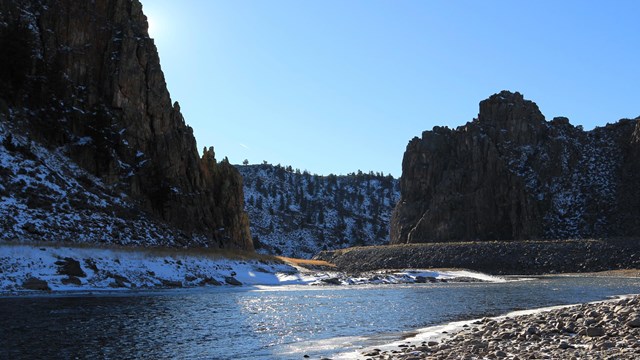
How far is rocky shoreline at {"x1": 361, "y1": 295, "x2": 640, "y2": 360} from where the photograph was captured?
1415cm

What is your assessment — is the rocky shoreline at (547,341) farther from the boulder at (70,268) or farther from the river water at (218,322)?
the boulder at (70,268)

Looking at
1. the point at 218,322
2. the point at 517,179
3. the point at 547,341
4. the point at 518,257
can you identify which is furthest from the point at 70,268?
the point at 517,179

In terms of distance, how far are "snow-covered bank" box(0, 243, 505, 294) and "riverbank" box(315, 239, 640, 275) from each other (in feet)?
102

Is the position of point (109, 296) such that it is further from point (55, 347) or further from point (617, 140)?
point (617, 140)

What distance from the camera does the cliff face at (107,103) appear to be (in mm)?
62875

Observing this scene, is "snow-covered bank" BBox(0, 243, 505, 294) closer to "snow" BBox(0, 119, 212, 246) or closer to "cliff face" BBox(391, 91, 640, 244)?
"snow" BBox(0, 119, 212, 246)

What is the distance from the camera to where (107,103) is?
68.2m

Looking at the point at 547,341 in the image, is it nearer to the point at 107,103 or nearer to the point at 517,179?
the point at 107,103

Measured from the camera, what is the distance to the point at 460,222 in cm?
11944

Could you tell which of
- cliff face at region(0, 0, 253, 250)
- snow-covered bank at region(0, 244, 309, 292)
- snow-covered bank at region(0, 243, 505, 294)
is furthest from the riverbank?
snow-covered bank at region(0, 244, 309, 292)

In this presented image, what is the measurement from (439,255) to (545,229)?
114ft

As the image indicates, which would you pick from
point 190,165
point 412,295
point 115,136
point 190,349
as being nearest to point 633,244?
point 412,295

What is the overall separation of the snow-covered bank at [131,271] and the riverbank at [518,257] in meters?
31.2

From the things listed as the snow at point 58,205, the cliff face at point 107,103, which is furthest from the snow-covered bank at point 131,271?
the cliff face at point 107,103
